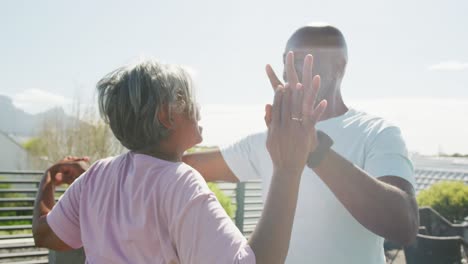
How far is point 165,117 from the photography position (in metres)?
1.13

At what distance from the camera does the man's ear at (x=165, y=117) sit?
44.0 inches

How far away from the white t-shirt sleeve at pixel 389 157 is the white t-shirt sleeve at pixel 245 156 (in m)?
0.47

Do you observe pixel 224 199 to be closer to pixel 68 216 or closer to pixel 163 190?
pixel 68 216

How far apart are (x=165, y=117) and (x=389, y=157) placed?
725 millimetres

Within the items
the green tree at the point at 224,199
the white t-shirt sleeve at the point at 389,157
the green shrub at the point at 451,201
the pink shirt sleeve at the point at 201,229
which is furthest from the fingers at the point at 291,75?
the green shrub at the point at 451,201

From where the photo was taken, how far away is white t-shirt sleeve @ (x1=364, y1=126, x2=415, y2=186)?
56.4 inches

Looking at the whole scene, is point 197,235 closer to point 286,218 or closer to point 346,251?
point 286,218

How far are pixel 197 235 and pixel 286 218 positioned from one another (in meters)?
0.17

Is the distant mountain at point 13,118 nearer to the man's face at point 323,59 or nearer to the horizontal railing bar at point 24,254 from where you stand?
the horizontal railing bar at point 24,254

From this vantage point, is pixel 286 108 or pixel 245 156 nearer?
pixel 286 108

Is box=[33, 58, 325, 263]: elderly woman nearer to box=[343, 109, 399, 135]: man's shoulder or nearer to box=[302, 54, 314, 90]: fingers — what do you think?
box=[302, 54, 314, 90]: fingers

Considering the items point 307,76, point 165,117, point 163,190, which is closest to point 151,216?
point 163,190

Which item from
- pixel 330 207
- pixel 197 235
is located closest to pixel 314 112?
pixel 197 235

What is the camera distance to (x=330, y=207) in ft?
5.18
